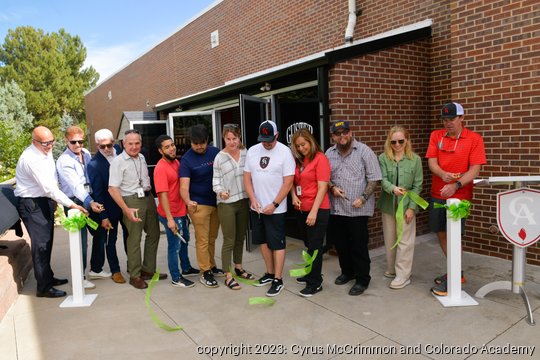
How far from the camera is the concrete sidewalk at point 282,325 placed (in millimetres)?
2902

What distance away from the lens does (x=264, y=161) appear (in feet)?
12.5

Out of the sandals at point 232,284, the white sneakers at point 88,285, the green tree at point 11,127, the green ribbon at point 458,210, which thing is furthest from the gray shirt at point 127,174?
the green tree at point 11,127

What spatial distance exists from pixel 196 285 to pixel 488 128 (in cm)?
387

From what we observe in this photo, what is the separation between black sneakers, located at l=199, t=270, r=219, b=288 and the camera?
423 centimetres

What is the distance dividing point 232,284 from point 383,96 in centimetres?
319

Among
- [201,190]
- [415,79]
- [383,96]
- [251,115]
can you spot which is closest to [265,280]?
[201,190]

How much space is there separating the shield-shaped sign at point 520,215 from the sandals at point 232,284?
8.48ft

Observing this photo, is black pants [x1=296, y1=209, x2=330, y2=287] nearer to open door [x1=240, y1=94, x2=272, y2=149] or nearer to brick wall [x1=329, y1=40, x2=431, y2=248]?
brick wall [x1=329, y1=40, x2=431, y2=248]

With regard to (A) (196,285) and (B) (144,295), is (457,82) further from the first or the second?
(B) (144,295)

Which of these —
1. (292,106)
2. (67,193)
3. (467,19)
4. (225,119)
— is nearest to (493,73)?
(467,19)

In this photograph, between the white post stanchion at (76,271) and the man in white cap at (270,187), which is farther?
the white post stanchion at (76,271)

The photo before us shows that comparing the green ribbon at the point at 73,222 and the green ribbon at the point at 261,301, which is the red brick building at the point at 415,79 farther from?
the green ribbon at the point at 73,222

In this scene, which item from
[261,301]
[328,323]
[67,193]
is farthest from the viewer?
[67,193]

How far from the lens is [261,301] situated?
3.74 m
